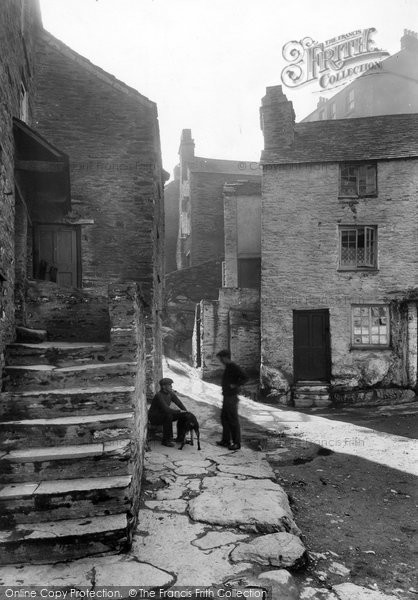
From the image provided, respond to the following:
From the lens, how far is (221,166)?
3116cm

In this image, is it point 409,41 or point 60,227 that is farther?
point 409,41

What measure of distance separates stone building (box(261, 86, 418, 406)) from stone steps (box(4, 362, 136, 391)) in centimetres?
1032

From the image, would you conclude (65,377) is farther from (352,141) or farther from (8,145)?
(352,141)

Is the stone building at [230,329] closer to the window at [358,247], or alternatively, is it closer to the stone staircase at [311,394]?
the stone staircase at [311,394]

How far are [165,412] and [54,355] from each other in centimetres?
264

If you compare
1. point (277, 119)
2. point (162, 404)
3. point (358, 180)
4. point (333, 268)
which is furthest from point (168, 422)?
point (277, 119)

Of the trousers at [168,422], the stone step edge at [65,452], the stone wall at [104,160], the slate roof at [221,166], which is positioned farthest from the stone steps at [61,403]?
the slate roof at [221,166]

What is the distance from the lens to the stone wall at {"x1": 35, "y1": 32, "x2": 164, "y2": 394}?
10453 millimetres

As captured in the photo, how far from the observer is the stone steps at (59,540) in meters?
3.79

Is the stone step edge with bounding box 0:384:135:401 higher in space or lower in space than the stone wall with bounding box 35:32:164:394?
lower

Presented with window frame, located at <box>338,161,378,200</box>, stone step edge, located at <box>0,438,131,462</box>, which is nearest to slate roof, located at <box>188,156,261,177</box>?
window frame, located at <box>338,161,378,200</box>

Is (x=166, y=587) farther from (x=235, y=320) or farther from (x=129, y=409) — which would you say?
(x=235, y=320)

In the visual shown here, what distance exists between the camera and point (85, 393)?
5.14 metres

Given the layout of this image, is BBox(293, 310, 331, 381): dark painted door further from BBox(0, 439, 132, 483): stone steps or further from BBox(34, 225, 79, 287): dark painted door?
BBox(0, 439, 132, 483): stone steps
